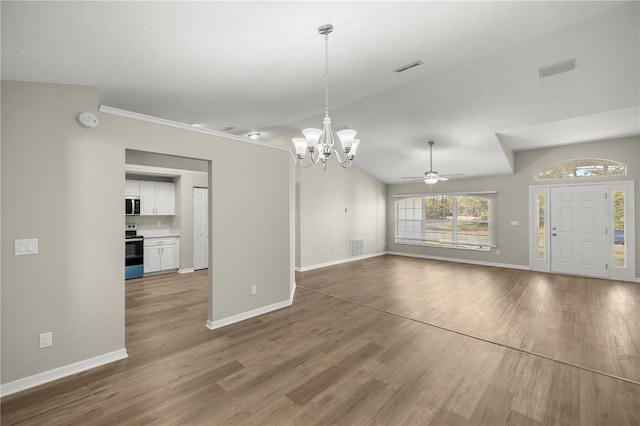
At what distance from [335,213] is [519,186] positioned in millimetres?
4776

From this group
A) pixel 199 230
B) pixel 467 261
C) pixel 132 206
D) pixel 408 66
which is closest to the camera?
pixel 408 66

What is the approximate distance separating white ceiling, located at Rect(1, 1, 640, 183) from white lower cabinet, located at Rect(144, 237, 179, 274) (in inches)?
128

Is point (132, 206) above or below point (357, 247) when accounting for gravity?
above

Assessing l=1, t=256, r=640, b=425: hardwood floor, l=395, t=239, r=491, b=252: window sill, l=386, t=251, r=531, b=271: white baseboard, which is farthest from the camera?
l=395, t=239, r=491, b=252: window sill

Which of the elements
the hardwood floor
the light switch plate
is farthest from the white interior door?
the light switch plate

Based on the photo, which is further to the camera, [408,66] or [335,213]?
[335,213]

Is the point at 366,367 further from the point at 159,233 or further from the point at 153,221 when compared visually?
the point at 153,221

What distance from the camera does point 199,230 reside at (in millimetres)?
6918

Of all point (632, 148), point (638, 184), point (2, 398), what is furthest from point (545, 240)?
point (2, 398)

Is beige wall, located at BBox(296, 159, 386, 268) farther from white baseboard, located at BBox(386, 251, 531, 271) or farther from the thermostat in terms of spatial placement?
the thermostat

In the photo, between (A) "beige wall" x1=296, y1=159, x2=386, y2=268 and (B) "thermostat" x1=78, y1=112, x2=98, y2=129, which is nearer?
(B) "thermostat" x1=78, y1=112, x2=98, y2=129

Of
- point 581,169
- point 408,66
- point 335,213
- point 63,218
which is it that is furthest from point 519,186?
point 63,218

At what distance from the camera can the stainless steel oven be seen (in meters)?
5.95

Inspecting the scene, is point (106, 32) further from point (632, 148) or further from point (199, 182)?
point (632, 148)
